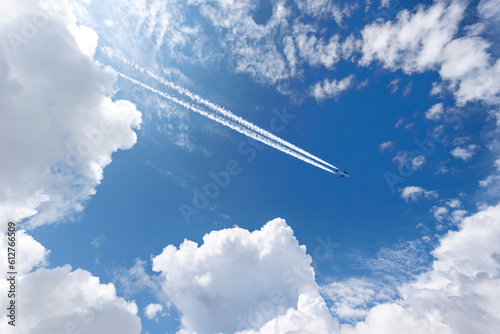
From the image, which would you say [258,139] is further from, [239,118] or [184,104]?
[184,104]

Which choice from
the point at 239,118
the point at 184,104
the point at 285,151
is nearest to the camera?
the point at 184,104

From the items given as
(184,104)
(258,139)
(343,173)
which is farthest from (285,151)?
(184,104)

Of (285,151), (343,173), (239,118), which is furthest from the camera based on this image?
(343,173)

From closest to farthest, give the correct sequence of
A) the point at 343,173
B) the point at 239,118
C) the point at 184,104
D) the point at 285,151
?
the point at 184,104, the point at 239,118, the point at 285,151, the point at 343,173

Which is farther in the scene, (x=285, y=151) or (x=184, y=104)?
(x=285, y=151)

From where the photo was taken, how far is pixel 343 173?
79.2 metres

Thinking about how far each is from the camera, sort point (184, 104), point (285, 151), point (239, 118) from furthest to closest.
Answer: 1. point (285, 151)
2. point (239, 118)
3. point (184, 104)

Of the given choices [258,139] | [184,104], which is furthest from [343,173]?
[184,104]

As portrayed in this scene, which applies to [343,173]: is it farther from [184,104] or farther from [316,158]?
[184,104]

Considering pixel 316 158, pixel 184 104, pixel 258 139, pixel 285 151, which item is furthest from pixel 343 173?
pixel 184 104

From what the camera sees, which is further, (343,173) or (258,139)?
(343,173)

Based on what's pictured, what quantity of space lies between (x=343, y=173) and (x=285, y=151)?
31966 millimetres

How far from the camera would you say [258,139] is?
6284cm

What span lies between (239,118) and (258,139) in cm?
952
